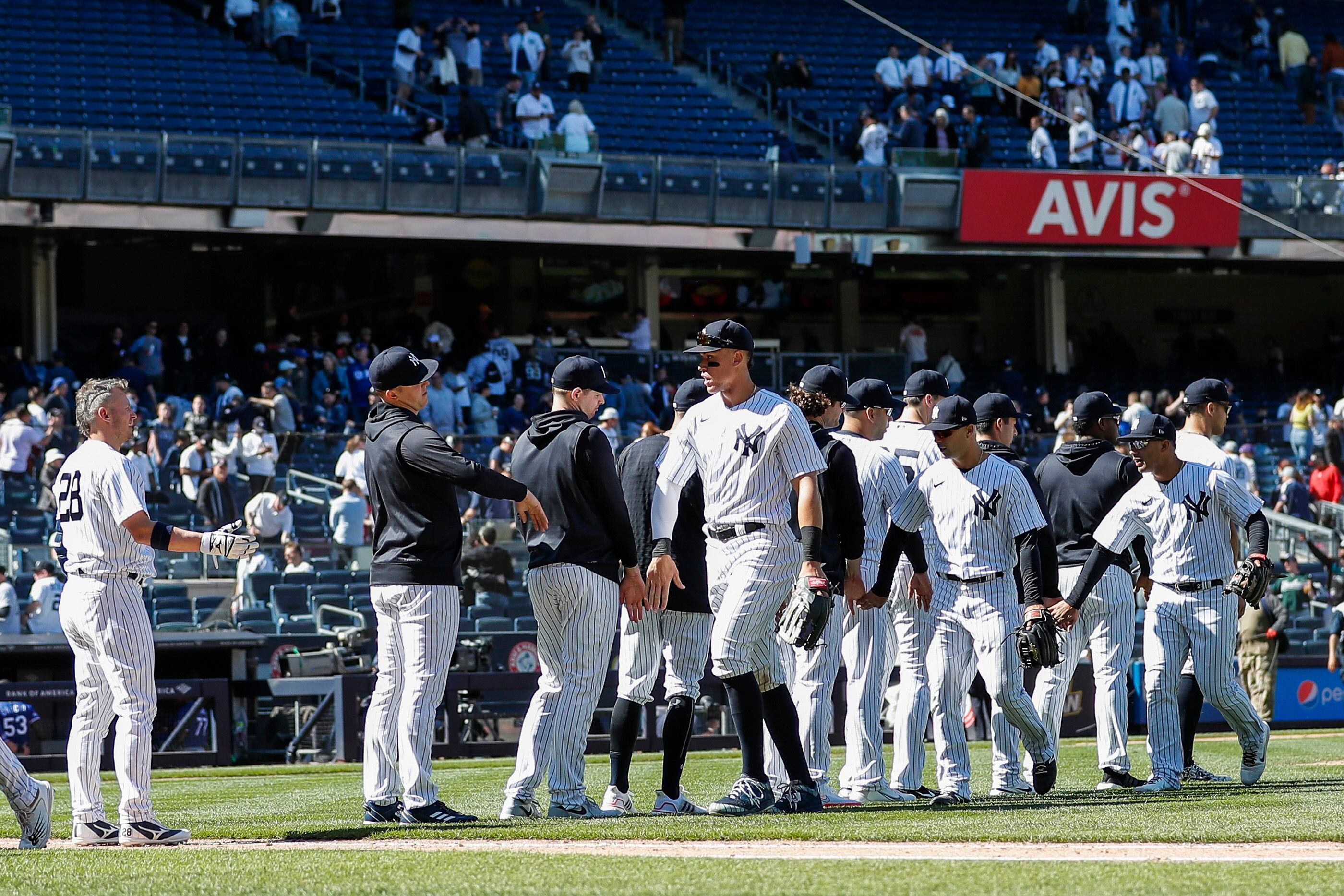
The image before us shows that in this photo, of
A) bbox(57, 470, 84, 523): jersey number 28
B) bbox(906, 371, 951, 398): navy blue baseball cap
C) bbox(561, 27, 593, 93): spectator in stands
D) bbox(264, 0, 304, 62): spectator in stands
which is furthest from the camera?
bbox(561, 27, 593, 93): spectator in stands

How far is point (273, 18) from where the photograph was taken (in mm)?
28750

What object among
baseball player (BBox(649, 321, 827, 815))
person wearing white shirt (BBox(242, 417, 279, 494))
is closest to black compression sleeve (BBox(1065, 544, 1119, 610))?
baseball player (BBox(649, 321, 827, 815))

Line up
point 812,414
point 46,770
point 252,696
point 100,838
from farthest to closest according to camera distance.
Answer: point 252,696
point 46,770
point 812,414
point 100,838

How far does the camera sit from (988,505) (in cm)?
823

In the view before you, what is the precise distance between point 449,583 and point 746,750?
134cm

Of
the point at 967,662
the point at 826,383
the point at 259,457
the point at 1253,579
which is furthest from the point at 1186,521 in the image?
the point at 259,457

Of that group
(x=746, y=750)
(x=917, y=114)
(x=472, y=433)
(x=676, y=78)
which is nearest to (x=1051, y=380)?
(x=917, y=114)

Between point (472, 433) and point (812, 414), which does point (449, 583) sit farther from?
point (472, 433)

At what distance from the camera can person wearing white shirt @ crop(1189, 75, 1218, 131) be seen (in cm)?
3167

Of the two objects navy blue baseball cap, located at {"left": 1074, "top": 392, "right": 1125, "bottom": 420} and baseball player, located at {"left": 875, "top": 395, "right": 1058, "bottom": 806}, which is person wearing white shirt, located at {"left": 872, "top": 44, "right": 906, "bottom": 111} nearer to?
navy blue baseball cap, located at {"left": 1074, "top": 392, "right": 1125, "bottom": 420}

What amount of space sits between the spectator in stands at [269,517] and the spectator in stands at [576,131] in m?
10.1

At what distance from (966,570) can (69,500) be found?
3.72m

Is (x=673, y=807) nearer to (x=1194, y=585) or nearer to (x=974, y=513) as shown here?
(x=974, y=513)

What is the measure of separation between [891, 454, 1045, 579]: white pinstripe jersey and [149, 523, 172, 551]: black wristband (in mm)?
3118
